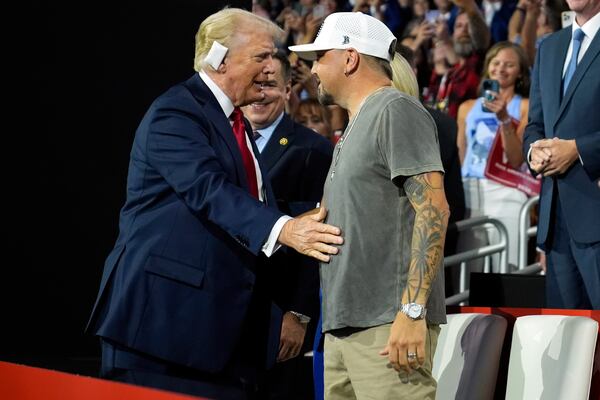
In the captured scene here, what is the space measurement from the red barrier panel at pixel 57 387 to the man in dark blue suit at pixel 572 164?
275 centimetres

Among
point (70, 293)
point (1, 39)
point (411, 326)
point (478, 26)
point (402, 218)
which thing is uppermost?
point (478, 26)

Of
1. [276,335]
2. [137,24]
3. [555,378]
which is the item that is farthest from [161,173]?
[137,24]

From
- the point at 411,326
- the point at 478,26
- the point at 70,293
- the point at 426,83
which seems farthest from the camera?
the point at 426,83

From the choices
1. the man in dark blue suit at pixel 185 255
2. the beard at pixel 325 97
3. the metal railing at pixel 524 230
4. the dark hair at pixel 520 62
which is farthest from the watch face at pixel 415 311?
the dark hair at pixel 520 62

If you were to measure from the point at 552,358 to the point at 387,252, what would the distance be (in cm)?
106

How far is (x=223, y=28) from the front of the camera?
3.68 metres

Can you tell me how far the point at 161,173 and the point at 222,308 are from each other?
48cm

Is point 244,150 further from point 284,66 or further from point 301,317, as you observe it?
point 284,66

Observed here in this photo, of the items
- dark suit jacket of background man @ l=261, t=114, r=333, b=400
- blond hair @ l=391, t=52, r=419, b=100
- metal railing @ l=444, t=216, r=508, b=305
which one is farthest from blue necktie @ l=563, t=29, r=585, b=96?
metal railing @ l=444, t=216, r=508, b=305

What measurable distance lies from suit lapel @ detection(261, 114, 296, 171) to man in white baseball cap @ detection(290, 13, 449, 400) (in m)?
1.52

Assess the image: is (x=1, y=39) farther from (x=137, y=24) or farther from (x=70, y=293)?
(x=70, y=293)

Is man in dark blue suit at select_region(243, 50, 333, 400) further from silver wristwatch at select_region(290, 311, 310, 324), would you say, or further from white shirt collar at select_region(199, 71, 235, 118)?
white shirt collar at select_region(199, 71, 235, 118)

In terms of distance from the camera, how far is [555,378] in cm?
369

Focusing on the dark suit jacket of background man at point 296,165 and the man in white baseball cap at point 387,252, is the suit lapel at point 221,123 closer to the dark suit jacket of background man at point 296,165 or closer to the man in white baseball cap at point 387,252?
the man in white baseball cap at point 387,252
